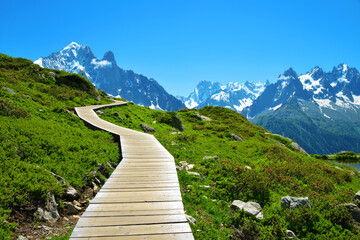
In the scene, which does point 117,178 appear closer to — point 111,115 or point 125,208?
point 125,208

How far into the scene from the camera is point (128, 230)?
16.7 ft

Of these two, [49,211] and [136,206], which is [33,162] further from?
[136,206]

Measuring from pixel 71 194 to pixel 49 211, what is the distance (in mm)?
1168

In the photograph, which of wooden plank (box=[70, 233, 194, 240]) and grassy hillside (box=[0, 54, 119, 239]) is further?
grassy hillside (box=[0, 54, 119, 239])

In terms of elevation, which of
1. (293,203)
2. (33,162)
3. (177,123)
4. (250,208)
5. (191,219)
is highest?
(33,162)

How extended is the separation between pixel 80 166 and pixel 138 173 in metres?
3.41

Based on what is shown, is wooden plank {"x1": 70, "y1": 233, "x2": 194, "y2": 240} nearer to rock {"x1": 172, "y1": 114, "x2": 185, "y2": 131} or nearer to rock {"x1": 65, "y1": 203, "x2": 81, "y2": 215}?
rock {"x1": 65, "y1": 203, "x2": 81, "y2": 215}

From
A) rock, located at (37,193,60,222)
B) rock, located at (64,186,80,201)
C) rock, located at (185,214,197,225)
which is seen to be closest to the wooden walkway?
rock, located at (185,214,197,225)

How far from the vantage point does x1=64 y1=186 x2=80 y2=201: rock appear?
7793 millimetres

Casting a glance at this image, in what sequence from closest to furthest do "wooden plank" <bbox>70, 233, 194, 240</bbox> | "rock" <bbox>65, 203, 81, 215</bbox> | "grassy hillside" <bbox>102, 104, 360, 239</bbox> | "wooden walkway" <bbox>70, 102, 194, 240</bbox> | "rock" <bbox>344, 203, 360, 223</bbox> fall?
1. "wooden plank" <bbox>70, 233, 194, 240</bbox>
2. "wooden walkway" <bbox>70, 102, 194, 240</bbox>
3. "rock" <bbox>65, 203, 81, 215</bbox>
4. "grassy hillside" <bbox>102, 104, 360, 239</bbox>
5. "rock" <bbox>344, 203, 360, 223</bbox>

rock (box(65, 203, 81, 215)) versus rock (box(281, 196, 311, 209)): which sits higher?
rock (box(65, 203, 81, 215))

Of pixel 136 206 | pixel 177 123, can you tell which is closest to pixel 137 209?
pixel 136 206

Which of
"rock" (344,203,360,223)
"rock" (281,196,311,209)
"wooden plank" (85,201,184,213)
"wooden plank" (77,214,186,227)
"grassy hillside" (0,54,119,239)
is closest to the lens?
"wooden plank" (77,214,186,227)

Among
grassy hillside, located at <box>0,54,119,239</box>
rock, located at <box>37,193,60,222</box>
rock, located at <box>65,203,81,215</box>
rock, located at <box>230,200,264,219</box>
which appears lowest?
rock, located at <box>230,200,264,219</box>
